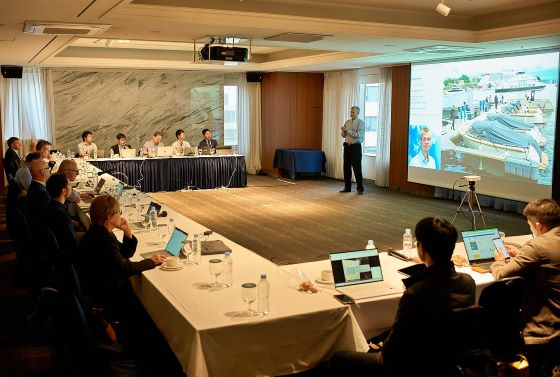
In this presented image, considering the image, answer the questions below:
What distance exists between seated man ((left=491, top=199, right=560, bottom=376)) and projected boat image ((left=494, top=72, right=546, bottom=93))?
610 cm

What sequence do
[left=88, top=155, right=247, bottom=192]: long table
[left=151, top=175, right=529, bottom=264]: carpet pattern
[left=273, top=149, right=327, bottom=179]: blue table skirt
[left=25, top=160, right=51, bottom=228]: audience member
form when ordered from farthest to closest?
1. [left=273, top=149, right=327, bottom=179]: blue table skirt
2. [left=88, top=155, right=247, bottom=192]: long table
3. [left=151, top=175, right=529, bottom=264]: carpet pattern
4. [left=25, top=160, right=51, bottom=228]: audience member

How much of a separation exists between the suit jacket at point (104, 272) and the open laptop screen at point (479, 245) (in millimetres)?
2162

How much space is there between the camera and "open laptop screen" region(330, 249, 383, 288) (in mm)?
3584

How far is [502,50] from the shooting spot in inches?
368

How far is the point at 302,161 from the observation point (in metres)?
14.4

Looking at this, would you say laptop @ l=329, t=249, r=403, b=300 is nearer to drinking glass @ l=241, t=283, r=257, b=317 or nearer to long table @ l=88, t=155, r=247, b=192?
drinking glass @ l=241, t=283, r=257, b=317

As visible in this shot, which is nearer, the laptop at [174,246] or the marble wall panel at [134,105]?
the laptop at [174,246]

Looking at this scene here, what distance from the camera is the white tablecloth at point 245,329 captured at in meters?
2.90

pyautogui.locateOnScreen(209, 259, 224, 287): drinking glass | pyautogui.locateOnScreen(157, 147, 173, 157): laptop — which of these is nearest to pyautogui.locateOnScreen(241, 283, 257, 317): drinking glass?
pyautogui.locateOnScreen(209, 259, 224, 287): drinking glass

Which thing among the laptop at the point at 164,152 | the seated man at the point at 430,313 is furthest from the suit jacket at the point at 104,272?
the laptop at the point at 164,152

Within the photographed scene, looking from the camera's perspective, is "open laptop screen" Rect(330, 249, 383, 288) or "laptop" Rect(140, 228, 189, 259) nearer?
"open laptop screen" Rect(330, 249, 383, 288)

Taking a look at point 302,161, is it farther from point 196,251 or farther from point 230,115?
point 196,251

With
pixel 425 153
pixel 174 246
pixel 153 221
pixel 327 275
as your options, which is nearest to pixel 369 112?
pixel 425 153

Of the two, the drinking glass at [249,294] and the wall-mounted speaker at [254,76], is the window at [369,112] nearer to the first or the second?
the wall-mounted speaker at [254,76]
